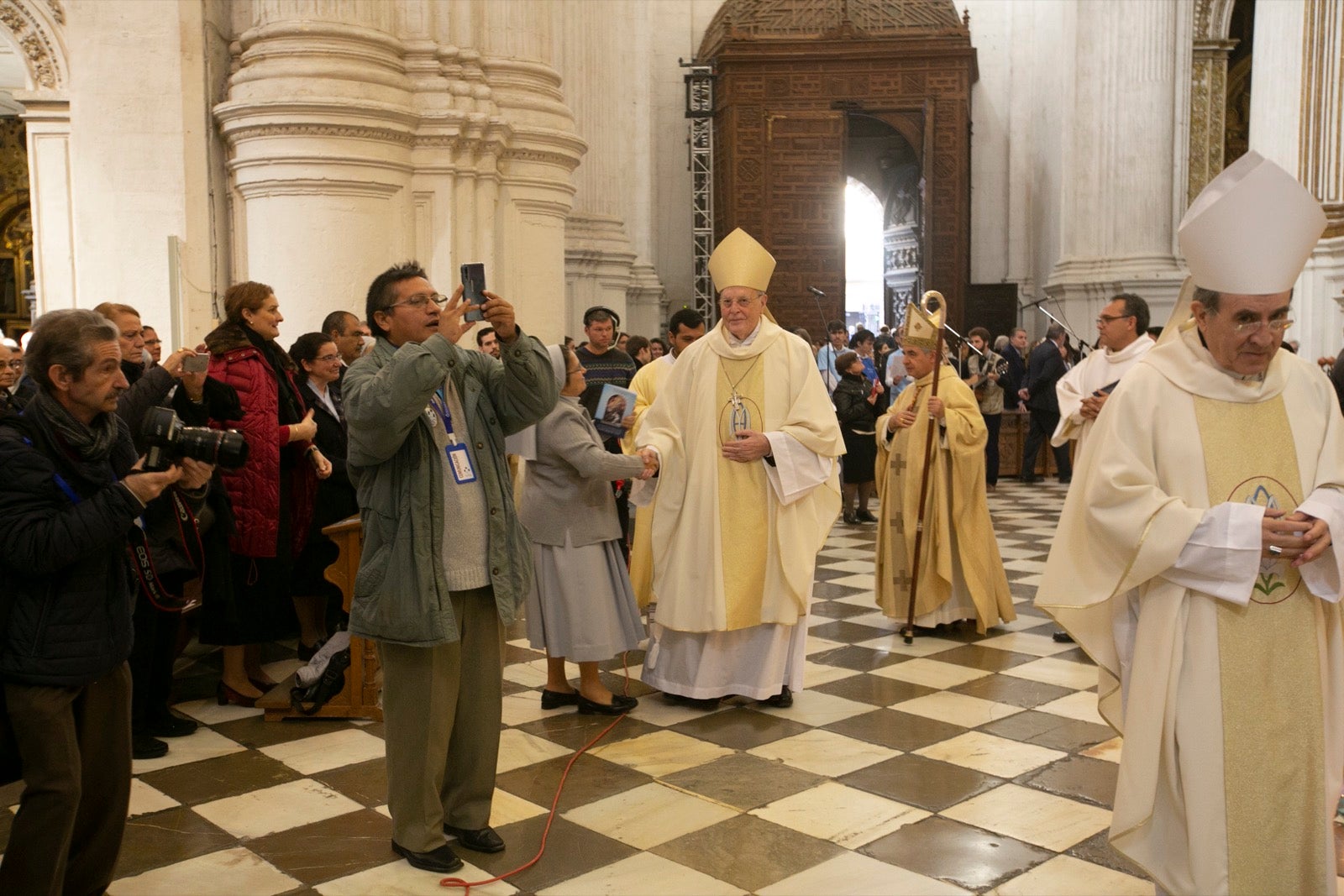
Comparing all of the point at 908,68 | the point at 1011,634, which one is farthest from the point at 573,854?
the point at 908,68

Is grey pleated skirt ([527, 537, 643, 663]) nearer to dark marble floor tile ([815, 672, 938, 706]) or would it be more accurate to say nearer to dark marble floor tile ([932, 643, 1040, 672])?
dark marble floor tile ([815, 672, 938, 706])

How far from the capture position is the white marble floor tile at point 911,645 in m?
6.15

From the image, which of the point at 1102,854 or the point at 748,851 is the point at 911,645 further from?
the point at 748,851

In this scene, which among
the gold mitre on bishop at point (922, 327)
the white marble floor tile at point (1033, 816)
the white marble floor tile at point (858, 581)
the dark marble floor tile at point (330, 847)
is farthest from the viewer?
the white marble floor tile at point (858, 581)

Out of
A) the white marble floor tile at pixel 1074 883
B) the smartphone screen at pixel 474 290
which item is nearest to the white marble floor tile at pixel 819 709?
the white marble floor tile at pixel 1074 883

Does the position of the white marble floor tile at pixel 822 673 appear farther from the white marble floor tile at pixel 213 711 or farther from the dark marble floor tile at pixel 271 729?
the white marble floor tile at pixel 213 711

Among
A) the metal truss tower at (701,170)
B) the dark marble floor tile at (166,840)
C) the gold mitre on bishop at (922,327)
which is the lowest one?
the dark marble floor tile at (166,840)

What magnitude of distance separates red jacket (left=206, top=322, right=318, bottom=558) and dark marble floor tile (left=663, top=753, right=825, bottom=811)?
6.77ft

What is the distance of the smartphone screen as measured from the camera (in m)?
3.23

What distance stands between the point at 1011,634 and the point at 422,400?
4.35 meters

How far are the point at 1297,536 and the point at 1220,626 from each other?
279 mm

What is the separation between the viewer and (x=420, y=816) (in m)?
3.44

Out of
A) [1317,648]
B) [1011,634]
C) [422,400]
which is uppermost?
[422,400]

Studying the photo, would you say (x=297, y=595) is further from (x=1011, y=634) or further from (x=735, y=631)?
(x=1011, y=634)
